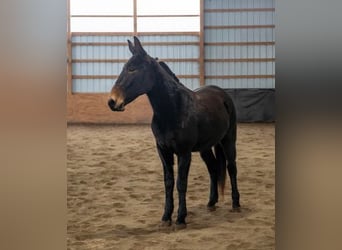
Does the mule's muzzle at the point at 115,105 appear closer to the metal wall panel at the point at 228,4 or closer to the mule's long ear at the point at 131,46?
the mule's long ear at the point at 131,46

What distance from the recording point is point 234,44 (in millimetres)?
779

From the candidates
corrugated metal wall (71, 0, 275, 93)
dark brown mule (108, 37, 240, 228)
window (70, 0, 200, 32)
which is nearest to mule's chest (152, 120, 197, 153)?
dark brown mule (108, 37, 240, 228)

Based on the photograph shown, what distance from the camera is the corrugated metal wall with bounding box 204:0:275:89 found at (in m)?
0.72

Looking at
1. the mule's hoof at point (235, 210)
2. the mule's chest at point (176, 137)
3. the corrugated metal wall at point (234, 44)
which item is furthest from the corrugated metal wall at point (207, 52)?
the mule's hoof at point (235, 210)

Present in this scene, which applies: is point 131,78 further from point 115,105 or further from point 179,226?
point 179,226

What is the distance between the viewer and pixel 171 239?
70 cm

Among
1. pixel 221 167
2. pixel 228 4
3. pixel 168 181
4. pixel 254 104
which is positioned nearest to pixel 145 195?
pixel 168 181

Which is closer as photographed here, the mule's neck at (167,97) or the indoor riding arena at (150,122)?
the indoor riding arena at (150,122)

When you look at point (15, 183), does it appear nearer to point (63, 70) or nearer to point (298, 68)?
point (63, 70)

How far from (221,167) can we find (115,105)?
27cm

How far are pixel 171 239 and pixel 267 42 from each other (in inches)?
16.0

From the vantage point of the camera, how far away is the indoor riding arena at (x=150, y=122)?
69 cm

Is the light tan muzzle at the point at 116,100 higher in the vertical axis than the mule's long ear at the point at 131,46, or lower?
lower

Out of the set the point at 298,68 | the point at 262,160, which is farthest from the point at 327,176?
the point at 262,160
